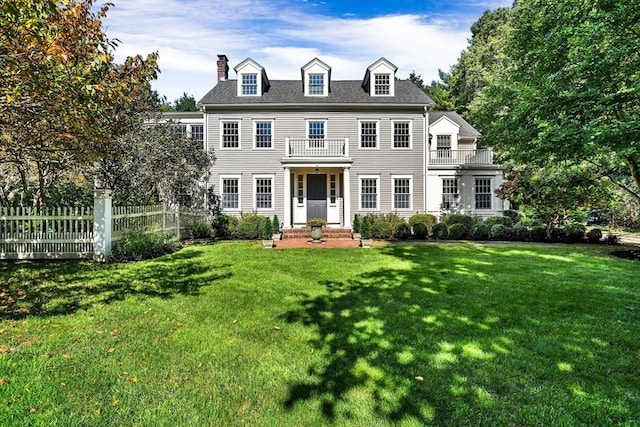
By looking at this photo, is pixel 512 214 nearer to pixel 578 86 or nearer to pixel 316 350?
pixel 578 86

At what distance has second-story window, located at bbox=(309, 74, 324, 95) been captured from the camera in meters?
19.7

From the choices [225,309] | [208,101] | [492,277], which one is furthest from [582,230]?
[208,101]

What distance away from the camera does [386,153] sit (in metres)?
19.4

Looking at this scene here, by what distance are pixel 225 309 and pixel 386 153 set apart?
51.5 feet

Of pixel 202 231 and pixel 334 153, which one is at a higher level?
pixel 334 153

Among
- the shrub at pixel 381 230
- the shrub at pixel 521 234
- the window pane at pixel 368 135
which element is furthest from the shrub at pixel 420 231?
the window pane at pixel 368 135

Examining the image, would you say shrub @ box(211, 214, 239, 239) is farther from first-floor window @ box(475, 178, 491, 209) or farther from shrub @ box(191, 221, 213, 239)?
first-floor window @ box(475, 178, 491, 209)

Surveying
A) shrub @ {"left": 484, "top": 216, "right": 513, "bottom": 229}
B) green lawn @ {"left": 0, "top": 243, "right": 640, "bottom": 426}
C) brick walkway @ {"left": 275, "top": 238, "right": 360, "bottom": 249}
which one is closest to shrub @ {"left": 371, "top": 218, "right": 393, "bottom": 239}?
brick walkway @ {"left": 275, "top": 238, "right": 360, "bottom": 249}

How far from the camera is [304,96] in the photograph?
64.6 ft

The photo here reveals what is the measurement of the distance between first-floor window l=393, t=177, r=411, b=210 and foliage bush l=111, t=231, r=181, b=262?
12.6 m

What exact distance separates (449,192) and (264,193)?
35.0 feet

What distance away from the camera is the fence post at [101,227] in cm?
959

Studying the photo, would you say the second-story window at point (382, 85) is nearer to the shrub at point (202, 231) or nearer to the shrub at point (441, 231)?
the shrub at point (441, 231)

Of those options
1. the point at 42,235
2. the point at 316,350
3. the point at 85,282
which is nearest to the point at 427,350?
the point at 316,350
